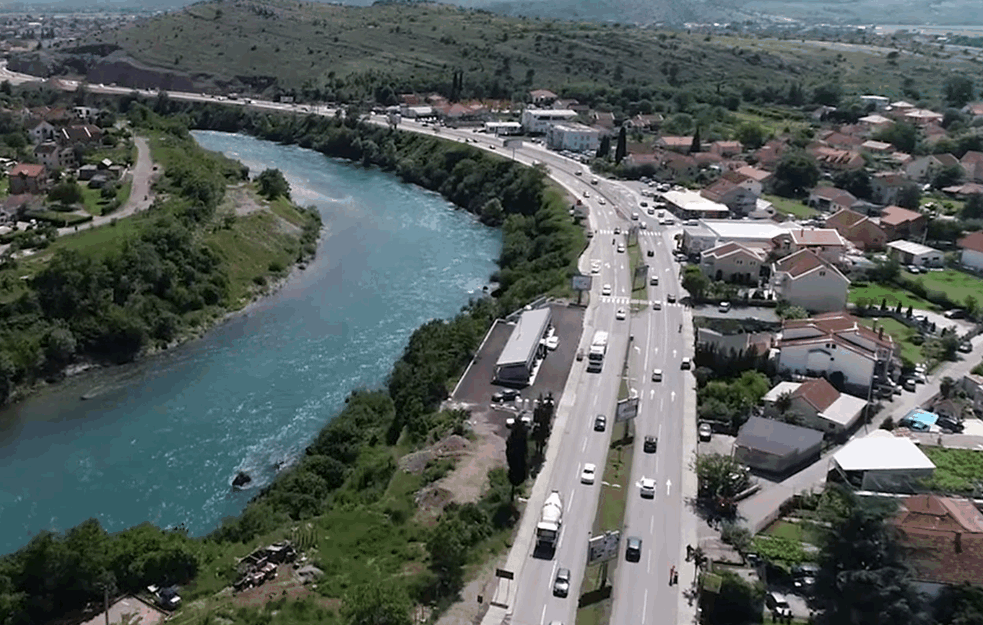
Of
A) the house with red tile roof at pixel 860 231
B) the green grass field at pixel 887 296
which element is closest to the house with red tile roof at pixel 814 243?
the green grass field at pixel 887 296

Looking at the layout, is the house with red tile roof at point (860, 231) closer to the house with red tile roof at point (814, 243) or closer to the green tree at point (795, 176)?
the house with red tile roof at point (814, 243)

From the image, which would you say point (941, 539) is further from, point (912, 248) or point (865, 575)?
point (912, 248)

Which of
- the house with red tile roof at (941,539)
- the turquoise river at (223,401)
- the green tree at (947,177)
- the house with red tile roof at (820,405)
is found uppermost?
the green tree at (947,177)

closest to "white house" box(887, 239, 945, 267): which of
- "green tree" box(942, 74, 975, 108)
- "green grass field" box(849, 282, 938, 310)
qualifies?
"green grass field" box(849, 282, 938, 310)

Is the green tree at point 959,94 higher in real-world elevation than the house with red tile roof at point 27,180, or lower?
higher

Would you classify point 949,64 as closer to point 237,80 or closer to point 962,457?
point 237,80

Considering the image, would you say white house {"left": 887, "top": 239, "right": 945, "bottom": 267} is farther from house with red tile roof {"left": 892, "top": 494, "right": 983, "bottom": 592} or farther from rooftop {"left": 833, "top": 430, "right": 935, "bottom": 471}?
house with red tile roof {"left": 892, "top": 494, "right": 983, "bottom": 592}

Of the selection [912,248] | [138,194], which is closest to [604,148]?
[912,248]
